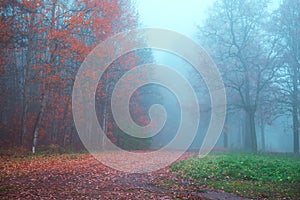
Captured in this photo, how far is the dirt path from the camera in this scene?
723 centimetres

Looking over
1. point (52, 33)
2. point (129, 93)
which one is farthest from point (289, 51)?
point (52, 33)

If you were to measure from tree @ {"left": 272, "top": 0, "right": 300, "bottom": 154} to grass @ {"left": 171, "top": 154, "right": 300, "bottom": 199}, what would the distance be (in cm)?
1037

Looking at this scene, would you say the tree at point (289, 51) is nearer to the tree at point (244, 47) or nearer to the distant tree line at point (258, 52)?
the distant tree line at point (258, 52)

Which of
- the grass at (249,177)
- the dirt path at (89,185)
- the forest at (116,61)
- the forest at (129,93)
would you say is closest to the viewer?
the dirt path at (89,185)

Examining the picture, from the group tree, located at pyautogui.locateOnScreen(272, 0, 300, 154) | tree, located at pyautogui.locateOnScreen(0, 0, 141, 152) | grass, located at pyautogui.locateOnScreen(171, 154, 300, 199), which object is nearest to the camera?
grass, located at pyautogui.locateOnScreen(171, 154, 300, 199)

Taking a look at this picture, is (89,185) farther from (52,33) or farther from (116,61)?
(116,61)

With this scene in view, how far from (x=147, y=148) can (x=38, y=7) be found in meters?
16.1

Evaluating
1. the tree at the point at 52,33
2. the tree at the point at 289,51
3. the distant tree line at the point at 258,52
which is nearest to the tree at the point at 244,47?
the distant tree line at the point at 258,52

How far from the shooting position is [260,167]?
1107 centimetres

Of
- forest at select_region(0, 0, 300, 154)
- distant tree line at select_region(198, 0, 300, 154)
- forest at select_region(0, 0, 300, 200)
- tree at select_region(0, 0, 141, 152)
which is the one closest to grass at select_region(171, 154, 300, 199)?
forest at select_region(0, 0, 300, 200)

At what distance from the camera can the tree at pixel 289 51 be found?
2022 centimetres

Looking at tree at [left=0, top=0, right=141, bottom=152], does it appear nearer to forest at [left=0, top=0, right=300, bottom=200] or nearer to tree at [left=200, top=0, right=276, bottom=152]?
forest at [left=0, top=0, right=300, bottom=200]

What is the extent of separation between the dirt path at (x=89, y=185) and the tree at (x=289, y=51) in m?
13.2

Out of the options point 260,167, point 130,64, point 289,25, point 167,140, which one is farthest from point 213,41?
point 167,140
